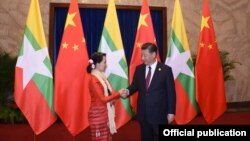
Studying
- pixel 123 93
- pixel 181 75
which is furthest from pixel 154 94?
pixel 181 75

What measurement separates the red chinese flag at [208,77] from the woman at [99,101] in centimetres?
195

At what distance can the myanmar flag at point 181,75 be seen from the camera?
5.08m

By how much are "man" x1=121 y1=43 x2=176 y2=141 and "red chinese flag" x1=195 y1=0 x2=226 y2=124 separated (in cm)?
180

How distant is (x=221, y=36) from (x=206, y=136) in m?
7.09

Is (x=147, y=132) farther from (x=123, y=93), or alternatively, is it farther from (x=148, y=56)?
(x=148, y=56)

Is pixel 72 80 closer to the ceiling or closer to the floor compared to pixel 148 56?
closer to the floor

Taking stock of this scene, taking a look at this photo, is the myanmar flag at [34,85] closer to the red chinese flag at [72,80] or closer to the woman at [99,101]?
the red chinese flag at [72,80]

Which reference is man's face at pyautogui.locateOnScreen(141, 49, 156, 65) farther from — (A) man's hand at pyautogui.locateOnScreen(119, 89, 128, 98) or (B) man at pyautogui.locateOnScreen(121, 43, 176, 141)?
(A) man's hand at pyautogui.locateOnScreen(119, 89, 128, 98)

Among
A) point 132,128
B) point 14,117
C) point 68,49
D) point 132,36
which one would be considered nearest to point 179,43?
point 68,49

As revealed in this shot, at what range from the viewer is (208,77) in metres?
5.19

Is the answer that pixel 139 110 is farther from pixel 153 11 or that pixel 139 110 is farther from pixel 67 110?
pixel 153 11

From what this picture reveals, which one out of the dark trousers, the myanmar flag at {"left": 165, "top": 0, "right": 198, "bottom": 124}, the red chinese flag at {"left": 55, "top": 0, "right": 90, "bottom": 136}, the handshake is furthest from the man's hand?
the myanmar flag at {"left": 165, "top": 0, "right": 198, "bottom": 124}

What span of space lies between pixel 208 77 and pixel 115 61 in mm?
1464

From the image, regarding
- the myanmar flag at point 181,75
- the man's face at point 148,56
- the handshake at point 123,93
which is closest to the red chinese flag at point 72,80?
the handshake at point 123,93
